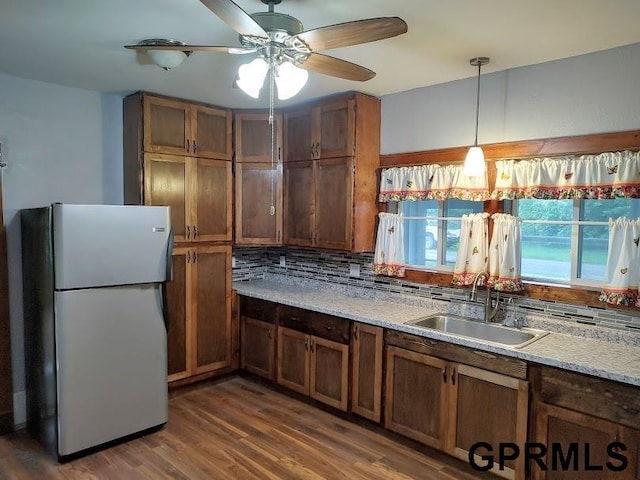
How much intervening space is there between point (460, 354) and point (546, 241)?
0.91m

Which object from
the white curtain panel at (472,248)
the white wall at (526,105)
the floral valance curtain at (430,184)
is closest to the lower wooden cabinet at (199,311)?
the floral valance curtain at (430,184)

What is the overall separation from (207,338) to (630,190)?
3084 millimetres

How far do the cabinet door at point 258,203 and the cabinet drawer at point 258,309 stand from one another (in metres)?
0.50

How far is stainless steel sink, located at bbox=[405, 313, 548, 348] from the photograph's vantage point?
2.75 metres

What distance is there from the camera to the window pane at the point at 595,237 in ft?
8.42

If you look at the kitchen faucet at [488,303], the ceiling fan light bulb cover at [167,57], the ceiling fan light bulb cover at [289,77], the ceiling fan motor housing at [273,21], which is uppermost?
the ceiling fan light bulb cover at [167,57]

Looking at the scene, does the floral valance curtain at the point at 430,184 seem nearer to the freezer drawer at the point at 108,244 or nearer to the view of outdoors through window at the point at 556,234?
the view of outdoors through window at the point at 556,234

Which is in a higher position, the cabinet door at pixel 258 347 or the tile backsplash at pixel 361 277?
the tile backsplash at pixel 361 277

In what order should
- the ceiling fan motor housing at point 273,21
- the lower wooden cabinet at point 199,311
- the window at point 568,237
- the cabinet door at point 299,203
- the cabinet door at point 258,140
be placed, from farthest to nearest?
1. the cabinet door at point 258,140
2. the cabinet door at point 299,203
3. the lower wooden cabinet at point 199,311
4. the window at point 568,237
5. the ceiling fan motor housing at point 273,21

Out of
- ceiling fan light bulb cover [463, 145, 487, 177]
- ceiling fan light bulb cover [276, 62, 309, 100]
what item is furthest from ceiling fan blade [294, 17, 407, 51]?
ceiling fan light bulb cover [463, 145, 487, 177]

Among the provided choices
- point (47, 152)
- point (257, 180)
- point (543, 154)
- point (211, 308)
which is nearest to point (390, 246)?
point (543, 154)

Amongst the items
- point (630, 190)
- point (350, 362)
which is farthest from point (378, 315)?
point (630, 190)

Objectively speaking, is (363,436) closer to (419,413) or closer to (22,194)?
(419,413)

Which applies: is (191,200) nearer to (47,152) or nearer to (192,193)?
(192,193)
